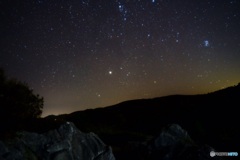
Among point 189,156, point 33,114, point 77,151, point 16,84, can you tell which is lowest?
point 189,156

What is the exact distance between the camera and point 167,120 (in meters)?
77.4

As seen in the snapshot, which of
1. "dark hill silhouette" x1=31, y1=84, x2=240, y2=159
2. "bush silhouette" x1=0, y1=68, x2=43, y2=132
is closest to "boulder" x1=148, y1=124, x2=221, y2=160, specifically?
"dark hill silhouette" x1=31, y1=84, x2=240, y2=159

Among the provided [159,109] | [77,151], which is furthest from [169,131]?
[159,109]

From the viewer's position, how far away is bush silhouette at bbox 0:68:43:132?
71.6ft

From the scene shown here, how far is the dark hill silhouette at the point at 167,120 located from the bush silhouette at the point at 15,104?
4.56 metres

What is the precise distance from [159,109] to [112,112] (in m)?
17.8

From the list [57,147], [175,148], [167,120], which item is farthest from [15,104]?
[167,120]

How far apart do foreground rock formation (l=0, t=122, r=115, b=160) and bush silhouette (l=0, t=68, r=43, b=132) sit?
158cm

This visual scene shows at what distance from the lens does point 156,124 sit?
75812 millimetres

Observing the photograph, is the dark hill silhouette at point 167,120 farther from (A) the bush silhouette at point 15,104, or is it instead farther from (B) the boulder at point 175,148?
(A) the bush silhouette at point 15,104

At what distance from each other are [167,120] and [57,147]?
2307 inches

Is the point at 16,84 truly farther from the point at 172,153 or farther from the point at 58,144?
the point at 172,153

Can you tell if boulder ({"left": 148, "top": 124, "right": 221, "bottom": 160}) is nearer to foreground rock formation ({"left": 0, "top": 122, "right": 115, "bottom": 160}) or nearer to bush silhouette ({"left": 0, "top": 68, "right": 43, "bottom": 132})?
foreground rock formation ({"left": 0, "top": 122, "right": 115, "bottom": 160})

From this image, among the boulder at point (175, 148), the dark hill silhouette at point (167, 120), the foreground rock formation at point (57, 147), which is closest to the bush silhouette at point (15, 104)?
the foreground rock formation at point (57, 147)
